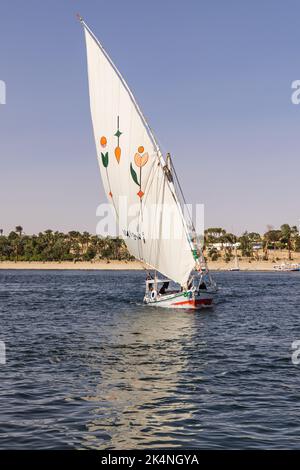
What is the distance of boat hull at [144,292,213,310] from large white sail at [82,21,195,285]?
1795mm

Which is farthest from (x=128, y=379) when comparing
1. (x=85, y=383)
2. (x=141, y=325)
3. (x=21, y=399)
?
(x=141, y=325)

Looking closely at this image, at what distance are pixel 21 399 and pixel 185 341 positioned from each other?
17487 mm

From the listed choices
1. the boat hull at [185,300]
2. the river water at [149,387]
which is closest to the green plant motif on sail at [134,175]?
the boat hull at [185,300]

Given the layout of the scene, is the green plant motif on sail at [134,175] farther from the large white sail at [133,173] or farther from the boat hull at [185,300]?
the boat hull at [185,300]

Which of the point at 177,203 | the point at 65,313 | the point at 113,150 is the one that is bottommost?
the point at 65,313

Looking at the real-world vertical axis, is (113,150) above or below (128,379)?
above

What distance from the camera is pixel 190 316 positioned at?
5359 centimetres

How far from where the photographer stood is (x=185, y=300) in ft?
189

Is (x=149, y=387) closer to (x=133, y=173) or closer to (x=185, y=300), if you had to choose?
(x=133, y=173)

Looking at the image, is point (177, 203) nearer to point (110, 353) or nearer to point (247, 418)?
point (110, 353)

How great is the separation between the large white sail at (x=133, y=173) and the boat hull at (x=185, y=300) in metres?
1.79

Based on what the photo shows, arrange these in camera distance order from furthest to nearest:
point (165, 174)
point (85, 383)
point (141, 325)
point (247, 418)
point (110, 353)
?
1. point (165, 174)
2. point (141, 325)
3. point (110, 353)
4. point (85, 383)
5. point (247, 418)

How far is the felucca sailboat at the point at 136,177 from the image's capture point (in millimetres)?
52094
